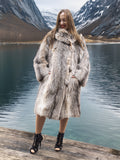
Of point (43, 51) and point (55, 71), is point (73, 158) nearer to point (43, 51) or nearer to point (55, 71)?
point (55, 71)

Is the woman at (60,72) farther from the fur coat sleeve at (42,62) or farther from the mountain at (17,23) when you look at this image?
the mountain at (17,23)

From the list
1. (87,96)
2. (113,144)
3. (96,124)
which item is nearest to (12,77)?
(87,96)

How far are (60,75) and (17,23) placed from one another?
169071 mm

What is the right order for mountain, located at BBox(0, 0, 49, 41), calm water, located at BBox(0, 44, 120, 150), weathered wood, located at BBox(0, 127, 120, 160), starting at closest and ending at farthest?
weathered wood, located at BBox(0, 127, 120, 160)
calm water, located at BBox(0, 44, 120, 150)
mountain, located at BBox(0, 0, 49, 41)

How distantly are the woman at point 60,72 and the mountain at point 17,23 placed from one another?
127 m

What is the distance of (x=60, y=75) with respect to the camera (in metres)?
2.73

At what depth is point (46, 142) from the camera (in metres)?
3.05

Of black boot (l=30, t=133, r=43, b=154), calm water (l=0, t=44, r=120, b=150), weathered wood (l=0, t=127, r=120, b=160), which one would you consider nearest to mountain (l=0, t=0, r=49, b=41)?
calm water (l=0, t=44, r=120, b=150)

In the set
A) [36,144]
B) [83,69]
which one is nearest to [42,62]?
[83,69]

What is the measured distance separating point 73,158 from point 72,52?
4.40ft

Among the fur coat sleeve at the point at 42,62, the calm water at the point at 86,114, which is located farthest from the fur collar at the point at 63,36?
the calm water at the point at 86,114

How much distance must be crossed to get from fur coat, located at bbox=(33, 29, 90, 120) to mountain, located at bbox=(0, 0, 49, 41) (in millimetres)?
127481

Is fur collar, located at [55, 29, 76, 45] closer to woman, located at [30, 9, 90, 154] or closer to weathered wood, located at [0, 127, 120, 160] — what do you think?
woman, located at [30, 9, 90, 154]

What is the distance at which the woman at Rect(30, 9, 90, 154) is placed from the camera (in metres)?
2.74
